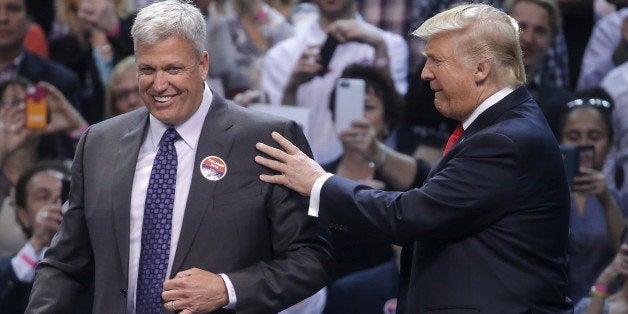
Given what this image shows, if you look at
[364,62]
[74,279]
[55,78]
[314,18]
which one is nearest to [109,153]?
[74,279]

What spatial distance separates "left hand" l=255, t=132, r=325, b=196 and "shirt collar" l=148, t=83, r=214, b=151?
18 cm

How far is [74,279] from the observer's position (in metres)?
3.23

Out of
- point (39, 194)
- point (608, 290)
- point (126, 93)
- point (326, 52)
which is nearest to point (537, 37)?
point (326, 52)

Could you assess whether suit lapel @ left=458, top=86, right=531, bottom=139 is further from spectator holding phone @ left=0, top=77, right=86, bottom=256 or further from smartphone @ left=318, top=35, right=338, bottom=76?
spectator holding phone @ left=0, top=77, right=86, bottom=256

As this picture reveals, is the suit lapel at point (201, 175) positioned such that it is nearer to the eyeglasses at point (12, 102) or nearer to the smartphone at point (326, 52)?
the smartphone at point (326, 52)

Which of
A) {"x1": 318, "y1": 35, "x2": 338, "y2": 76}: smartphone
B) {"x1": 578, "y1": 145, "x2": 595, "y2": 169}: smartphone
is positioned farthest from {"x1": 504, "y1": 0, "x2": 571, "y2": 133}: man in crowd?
{"x1": 318, "y1": 35, "x2": 338, "y2": 76}: smartphone

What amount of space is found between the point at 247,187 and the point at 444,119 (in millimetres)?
2204

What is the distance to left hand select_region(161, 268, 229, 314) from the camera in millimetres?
2955

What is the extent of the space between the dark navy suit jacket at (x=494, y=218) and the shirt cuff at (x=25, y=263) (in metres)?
2.25

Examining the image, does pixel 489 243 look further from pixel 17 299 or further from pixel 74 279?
pixel 17 299

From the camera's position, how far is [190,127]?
3.20 m

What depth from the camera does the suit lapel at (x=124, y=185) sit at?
310 centimetres

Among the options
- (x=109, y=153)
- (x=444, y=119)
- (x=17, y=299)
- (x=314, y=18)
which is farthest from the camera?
(x=314, y=18)

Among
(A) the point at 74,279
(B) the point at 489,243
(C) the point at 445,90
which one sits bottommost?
(A) the point at 74,279
